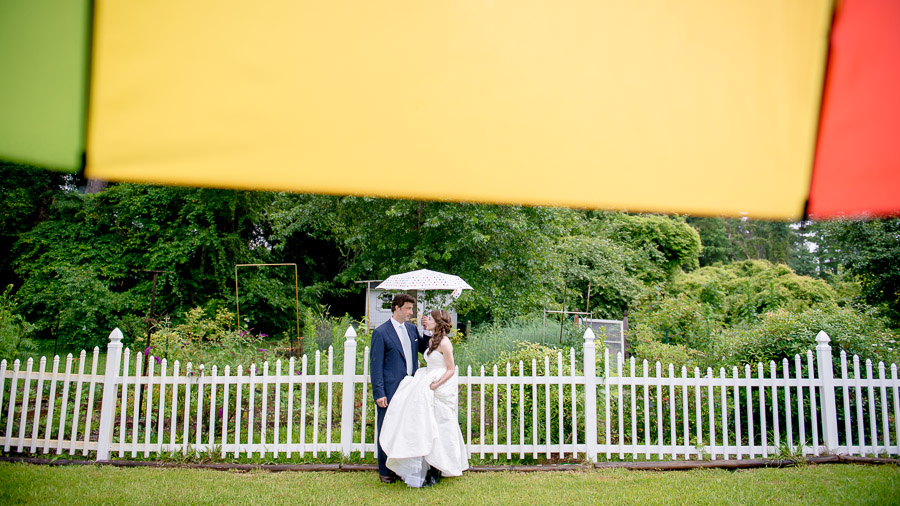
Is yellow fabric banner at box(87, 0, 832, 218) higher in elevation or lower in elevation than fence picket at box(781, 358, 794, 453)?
higher

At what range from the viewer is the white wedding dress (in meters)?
4.36

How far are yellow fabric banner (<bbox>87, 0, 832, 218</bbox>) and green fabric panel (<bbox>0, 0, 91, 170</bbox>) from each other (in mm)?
34

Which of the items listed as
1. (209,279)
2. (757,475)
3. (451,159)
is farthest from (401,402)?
(209,279)

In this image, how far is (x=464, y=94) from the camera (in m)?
0.71

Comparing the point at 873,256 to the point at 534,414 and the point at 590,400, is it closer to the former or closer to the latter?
the point at 590,400

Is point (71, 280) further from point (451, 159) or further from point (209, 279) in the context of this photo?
point (451, 159)

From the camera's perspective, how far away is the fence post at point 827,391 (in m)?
Result: 5.19

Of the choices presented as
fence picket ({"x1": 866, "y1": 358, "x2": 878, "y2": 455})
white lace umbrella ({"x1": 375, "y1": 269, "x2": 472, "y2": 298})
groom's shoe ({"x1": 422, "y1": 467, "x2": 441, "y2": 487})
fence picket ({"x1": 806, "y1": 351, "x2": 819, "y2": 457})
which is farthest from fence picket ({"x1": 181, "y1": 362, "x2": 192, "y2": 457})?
fence picket ({"x1": 866, "y1": 358, "x2": 878, "y2": 455})

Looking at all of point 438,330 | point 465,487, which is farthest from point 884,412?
point 438,330

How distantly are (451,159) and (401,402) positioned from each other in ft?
13.0

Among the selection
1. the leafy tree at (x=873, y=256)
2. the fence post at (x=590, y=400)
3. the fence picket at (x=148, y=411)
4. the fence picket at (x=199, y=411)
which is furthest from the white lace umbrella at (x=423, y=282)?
the leafy tree at (x=873, y=256)

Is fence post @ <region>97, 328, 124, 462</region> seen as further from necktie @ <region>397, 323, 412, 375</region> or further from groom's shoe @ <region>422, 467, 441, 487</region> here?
groom's shoe @ <region>422, 467, 441, 487</region>

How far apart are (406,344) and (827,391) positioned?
4.31m

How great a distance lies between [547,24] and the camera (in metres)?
0.71
